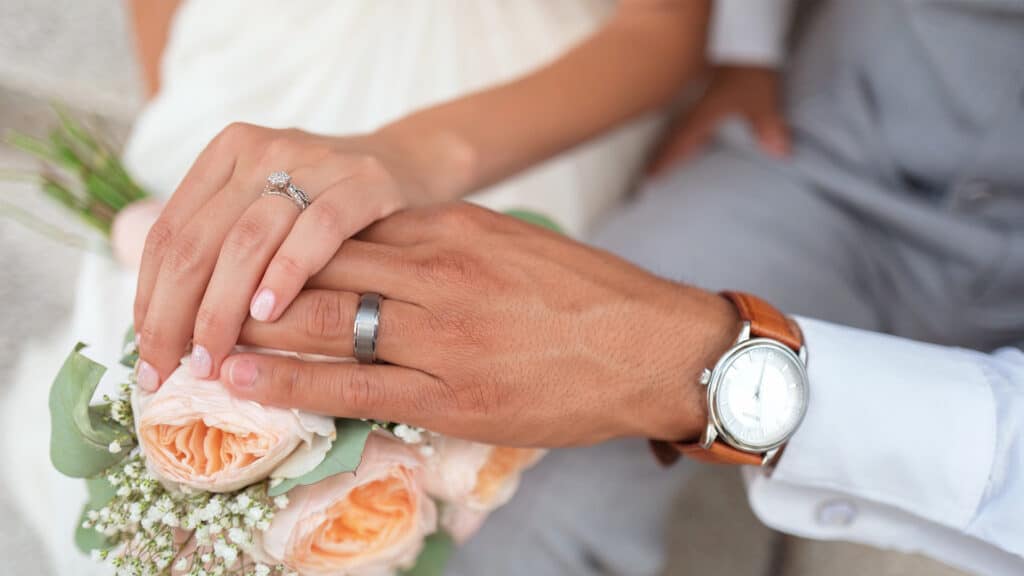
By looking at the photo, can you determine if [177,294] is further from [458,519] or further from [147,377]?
[458,519]

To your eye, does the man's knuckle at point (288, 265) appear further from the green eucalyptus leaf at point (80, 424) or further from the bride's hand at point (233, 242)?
the green eucalyptus leaf at point (80, 424)

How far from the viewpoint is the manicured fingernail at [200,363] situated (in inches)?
23.3

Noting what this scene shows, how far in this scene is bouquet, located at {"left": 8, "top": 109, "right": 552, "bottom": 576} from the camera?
0.56 meters

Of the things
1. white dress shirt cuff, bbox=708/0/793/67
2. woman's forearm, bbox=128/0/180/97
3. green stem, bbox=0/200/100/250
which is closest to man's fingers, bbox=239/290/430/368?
green stem, bbox=0/200/100/250

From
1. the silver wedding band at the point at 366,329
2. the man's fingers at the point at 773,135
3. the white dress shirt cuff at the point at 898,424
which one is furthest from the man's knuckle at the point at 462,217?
the man's fingers at the point at 773,135

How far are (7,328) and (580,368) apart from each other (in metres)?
0.58

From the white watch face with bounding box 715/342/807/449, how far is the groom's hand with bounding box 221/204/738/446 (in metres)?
0.03

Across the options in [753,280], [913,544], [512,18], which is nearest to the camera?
[913,544]

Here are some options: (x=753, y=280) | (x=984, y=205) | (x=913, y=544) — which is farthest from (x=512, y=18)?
(x=913, y=544)

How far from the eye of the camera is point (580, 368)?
68cm

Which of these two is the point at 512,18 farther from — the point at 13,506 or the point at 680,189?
the point at 13,506

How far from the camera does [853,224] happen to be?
3.83ft

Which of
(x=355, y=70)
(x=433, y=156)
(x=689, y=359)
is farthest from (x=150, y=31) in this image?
(x=689, y=359)

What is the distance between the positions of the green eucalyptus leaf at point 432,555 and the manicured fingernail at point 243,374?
0.87 feet
